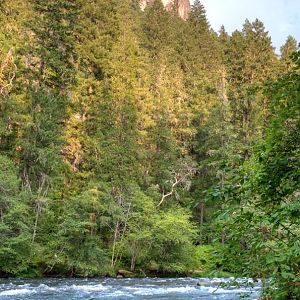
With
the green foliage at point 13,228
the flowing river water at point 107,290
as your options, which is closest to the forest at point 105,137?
the green foliage at point 13,228

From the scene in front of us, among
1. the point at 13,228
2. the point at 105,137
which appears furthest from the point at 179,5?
the point at 13,228

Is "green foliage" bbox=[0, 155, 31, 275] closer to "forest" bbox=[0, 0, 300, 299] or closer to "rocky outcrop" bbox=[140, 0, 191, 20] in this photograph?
"forest" bbox=[0, 0, 300, 299]

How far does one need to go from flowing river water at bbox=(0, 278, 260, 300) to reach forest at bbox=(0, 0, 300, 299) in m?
1.91

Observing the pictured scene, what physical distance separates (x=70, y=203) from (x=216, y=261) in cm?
2584

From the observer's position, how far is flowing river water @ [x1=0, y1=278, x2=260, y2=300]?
719 inches

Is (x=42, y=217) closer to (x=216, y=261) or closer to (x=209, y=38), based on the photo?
(x=216, y=261)

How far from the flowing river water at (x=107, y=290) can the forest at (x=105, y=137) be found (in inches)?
75.2

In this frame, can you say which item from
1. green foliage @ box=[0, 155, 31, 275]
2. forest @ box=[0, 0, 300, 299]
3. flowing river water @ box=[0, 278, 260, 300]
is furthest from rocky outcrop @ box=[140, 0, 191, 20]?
flowing river water @ box=[0, 278, 260, 300]

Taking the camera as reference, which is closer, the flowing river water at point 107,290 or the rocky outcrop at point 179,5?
the flowing river water at point 107,290

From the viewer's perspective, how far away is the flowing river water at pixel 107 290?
1825cm

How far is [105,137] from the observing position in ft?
112

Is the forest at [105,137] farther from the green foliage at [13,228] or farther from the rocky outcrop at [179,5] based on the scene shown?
the rocky outcrop at [179,5]

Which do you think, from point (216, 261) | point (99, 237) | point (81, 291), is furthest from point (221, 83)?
point (216, 261)

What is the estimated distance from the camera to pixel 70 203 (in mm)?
29219
